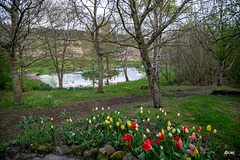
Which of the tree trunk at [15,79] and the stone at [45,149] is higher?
the tree trunk at [15,79]

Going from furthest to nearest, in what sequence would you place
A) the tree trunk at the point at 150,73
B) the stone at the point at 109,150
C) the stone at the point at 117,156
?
1. the tree trunk at the point at 150,73
2. the stone at the point at 109,150
3. the stone at the point at 117,156

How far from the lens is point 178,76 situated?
14.1m

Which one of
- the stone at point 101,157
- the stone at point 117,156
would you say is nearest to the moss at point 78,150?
the stone at point 101,157

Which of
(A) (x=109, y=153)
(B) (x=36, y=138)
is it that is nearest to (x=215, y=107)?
(A) (x=109, y=153)

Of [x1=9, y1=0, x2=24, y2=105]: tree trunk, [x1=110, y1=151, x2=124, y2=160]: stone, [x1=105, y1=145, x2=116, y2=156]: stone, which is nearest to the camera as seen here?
[x1=110, y1=151, x2=124, y2=160]: stone

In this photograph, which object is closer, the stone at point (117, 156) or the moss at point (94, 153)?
the stone at point (117, 156)

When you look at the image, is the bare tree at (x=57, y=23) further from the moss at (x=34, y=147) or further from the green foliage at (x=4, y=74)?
the moss at (x=34, y=147)

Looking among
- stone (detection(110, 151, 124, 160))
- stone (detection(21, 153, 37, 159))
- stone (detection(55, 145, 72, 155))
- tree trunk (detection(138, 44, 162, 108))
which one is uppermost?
tree trunk (detection(138, 44, 162, 108))

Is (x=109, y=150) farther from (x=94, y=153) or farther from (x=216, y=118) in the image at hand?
(x=216, y=118)

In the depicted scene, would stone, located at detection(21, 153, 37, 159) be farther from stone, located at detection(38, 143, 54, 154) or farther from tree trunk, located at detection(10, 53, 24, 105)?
tree trunk, located at detection(10, 53, 24, 105)

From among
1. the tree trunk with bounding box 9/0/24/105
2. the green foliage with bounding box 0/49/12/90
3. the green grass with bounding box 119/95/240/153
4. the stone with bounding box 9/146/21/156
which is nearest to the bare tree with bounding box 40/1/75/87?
the tree trunk with bounding box 9/0/24/105

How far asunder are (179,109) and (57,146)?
4.00 meters

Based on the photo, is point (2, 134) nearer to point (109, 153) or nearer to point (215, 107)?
point (109, 153)

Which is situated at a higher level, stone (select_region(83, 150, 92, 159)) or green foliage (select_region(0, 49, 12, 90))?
green foliage (select_region(0, 49, 12, 90))
